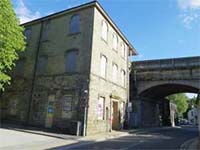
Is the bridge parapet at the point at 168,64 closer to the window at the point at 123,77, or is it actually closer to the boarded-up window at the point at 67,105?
the window at the point at 123,77

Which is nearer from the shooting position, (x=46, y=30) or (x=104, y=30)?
(x=104, y=30)

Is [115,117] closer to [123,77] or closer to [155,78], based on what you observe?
[123,77]

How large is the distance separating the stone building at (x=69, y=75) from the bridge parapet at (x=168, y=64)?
556 cm

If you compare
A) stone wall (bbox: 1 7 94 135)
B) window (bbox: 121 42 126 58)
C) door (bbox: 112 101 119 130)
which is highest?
window (bbox: 121 42 126 58)

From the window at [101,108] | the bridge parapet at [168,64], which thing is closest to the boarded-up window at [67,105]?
the window at [101,108]

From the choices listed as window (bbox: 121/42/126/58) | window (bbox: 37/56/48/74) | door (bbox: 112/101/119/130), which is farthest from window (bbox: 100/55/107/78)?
window (bbox: 121/42/126/58)

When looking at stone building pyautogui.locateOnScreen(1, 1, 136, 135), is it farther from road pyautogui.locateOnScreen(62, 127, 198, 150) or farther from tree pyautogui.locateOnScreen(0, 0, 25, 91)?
tree pyautogui.locateOnScreen(0, 0, 25, 91)

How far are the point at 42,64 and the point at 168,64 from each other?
14287 millimetres

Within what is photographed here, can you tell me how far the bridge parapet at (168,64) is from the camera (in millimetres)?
27500

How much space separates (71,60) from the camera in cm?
2033

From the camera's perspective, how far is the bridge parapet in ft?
90.2

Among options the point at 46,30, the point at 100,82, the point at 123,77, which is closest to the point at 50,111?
the point at 100,82

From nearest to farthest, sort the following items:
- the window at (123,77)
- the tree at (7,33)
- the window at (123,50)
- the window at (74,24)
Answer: the tree at (7,33) < the window at (74,24) < the window at (123,77) < the window at (123,50)

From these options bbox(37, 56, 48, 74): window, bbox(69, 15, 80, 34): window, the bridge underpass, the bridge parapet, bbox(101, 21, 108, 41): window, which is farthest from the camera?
the bridge underpass
